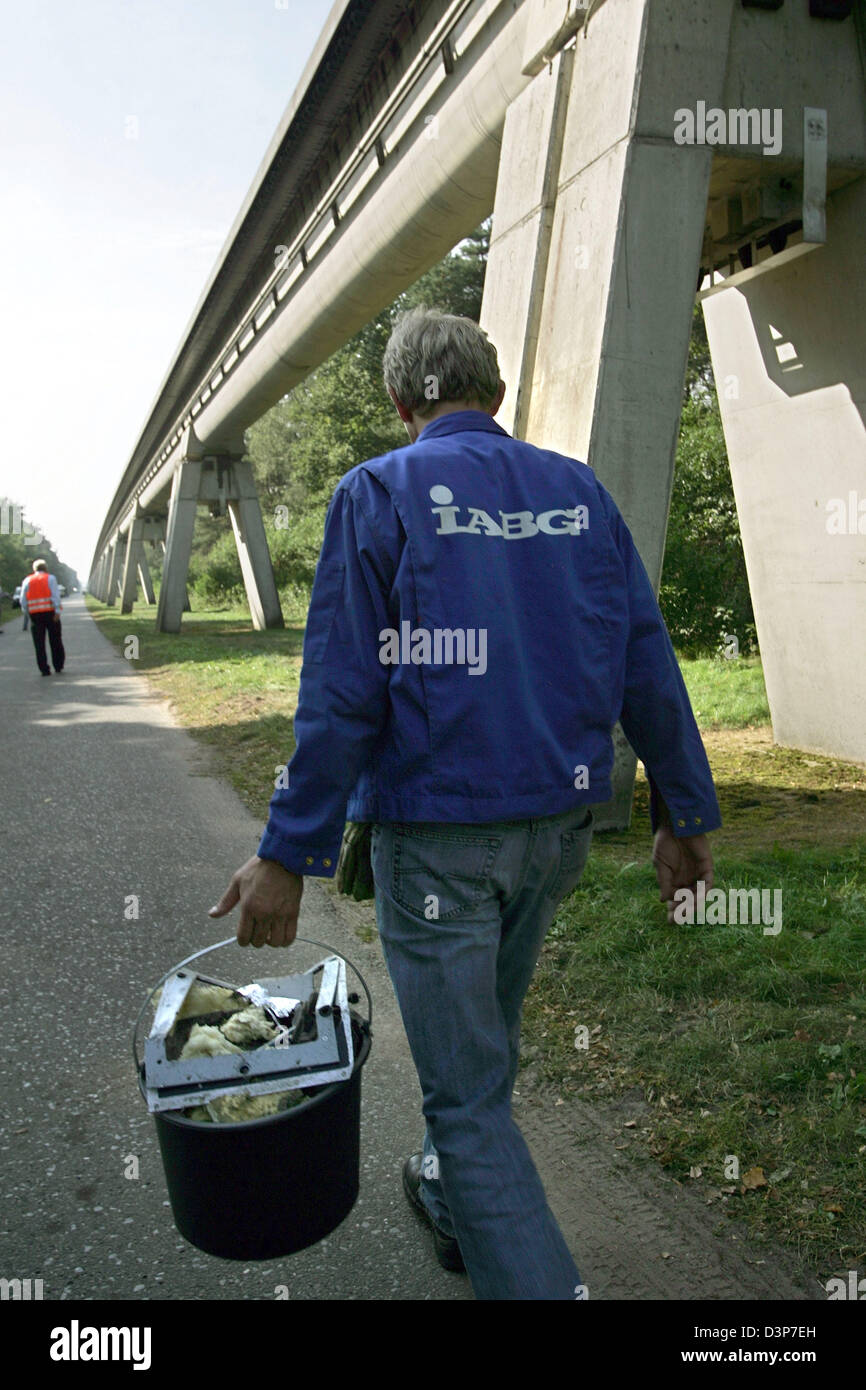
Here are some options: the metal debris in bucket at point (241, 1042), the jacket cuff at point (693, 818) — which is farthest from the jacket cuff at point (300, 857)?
the jacket cuff at point (693, 818)

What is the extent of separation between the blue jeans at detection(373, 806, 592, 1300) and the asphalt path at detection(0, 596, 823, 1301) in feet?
1.79

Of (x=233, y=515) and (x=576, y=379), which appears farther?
(x=233, y=515)

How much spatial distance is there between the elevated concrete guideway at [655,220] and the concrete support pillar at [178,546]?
16800 mm

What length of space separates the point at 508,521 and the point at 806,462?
6408 millimetres

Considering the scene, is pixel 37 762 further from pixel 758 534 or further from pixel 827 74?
pixel 827 74

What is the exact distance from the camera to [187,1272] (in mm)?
2557

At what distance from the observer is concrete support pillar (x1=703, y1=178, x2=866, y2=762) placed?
7258 mm

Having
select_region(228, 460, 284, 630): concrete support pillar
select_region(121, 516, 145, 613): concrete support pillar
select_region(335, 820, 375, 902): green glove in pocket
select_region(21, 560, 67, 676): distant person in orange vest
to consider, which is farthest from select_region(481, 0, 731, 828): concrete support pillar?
select_region(121, 516, 145, 613): concrete support pillar

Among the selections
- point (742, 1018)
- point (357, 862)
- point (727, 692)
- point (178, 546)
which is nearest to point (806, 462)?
point (727, 692)

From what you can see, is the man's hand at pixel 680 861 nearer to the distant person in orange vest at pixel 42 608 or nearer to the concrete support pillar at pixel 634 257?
the concrete support pillar at pixel 634 257

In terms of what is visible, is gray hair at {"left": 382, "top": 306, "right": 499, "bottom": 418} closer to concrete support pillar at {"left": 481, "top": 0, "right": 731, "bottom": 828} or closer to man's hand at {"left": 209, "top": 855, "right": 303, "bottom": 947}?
man's hand at {"left": 209, "top": 855, "right": 303, "bottom": 947}

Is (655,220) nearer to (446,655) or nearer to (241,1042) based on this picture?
(446,655)
